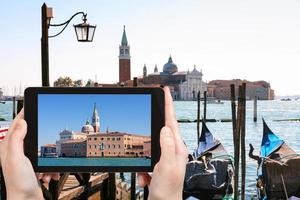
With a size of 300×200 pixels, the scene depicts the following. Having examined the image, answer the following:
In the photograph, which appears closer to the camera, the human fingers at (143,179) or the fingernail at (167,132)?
the fingernail at (167,132)

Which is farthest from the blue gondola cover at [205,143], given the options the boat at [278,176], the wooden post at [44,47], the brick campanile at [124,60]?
the brick campanile at [124,60]

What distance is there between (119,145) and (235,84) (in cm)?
11915

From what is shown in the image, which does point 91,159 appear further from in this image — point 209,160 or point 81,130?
point 209,160

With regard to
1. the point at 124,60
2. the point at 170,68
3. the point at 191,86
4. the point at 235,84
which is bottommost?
the point at 191,86

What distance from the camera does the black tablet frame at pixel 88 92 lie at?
1.23 metres

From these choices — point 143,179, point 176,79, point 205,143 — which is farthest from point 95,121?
point 176,79

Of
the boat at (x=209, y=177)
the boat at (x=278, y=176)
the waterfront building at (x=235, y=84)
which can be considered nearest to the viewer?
the boat at (x=278, y=176)

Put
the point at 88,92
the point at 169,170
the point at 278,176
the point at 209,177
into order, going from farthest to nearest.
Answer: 1. the point at 209,177
2. the point at 278,176
3. the point at 88,92
4. the point at 169,170

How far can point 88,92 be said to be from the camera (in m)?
1.28

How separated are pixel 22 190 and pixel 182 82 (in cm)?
11627

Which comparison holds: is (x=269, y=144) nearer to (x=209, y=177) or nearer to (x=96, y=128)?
(x=209, y=177)

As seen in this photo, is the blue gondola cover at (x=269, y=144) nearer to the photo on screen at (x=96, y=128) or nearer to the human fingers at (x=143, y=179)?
the photo on screen at (x=96, y=128)

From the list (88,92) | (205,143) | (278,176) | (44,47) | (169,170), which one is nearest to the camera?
(169,170)

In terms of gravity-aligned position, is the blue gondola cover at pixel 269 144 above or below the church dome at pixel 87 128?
below
